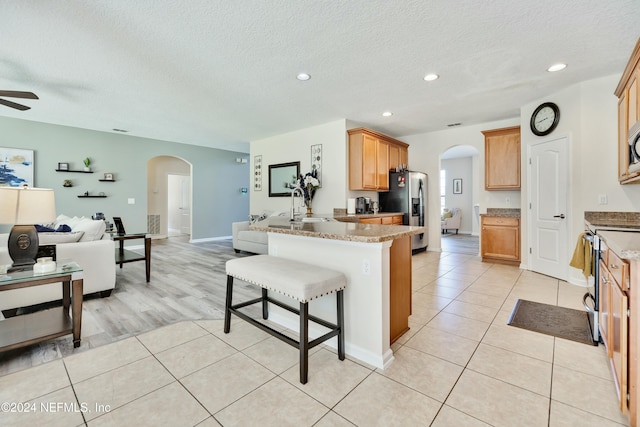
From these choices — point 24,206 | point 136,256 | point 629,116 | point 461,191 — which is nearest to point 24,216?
point 24,206

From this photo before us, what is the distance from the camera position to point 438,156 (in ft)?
19.7

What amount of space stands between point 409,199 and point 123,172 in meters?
6.38

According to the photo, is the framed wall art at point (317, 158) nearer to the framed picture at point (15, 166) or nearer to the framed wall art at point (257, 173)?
the framed wall art at point (257, 173)

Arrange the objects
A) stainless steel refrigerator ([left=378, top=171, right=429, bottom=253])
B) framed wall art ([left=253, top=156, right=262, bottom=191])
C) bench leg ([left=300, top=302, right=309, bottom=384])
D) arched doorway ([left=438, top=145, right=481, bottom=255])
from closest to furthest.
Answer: bench leg ([left=300, top=302, right=309, bottom=384]), stainless steel refrigerator ([left=378, top=171, right=429, bottom=253]), framed wall art ([left=253, top=156, right=262, bottom=191]), arched doorway ([left=438, top=145, right=481, bottom=255])

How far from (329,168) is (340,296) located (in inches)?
147

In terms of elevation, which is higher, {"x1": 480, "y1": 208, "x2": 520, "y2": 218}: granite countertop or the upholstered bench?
{"x1": 480, "y1": 208, "x2": 520, "y2": 218}: granite countertop

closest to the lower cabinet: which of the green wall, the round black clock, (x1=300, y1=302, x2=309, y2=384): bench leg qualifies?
(x1=300, y1=302, x2=309, y2=384): bench leg

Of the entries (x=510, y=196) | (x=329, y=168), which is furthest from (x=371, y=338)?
(x=510, y=196)

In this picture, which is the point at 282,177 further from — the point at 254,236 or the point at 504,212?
the point at 504,212

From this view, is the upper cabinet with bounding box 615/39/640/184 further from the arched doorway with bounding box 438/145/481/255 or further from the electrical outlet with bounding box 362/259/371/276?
the arched doorway with bounding box 438/145/481/255

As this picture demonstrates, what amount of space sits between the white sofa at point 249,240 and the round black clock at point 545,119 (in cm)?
463

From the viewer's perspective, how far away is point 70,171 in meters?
5.75

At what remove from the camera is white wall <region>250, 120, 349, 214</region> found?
519 cm

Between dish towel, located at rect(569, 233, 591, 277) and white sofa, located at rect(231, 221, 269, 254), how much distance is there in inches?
167
